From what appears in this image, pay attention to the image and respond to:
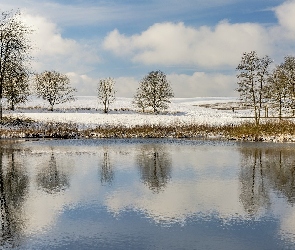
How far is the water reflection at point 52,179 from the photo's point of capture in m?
17.2

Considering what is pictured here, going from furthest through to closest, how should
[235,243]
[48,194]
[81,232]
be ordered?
[48,194] → [81,232] → [235,243]

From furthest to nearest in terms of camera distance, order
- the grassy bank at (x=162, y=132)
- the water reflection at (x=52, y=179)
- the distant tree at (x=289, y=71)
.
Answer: the distant tree at (x=289, y=71) → the grassy bank at (x=162, y=132) → the water reflection at (x=52, y=179)

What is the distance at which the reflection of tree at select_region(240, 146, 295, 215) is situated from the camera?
15.0 metres

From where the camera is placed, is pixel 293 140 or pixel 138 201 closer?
pixel 138 201

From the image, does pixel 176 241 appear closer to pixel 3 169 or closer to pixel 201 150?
pixel 3 169

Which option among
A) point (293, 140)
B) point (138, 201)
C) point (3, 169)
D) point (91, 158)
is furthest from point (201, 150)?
point (138, 201)

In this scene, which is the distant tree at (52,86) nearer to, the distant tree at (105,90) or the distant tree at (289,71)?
the distant tree at (105,90)

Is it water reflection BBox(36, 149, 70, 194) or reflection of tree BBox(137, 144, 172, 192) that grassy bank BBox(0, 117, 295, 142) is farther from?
water reflection BBox(36, 149, 70, 194)

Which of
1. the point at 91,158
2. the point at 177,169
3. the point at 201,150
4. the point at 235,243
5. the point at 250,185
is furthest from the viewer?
the point at 201,150

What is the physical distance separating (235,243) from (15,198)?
29.7ft

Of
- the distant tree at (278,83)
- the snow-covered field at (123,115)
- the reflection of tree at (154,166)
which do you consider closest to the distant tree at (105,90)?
the snow-covered field at (123,115)

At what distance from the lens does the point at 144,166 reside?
23.1m

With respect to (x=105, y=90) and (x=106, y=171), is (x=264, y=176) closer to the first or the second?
(x=106, y=171)

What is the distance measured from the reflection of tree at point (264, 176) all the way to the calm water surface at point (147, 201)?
0.04m
